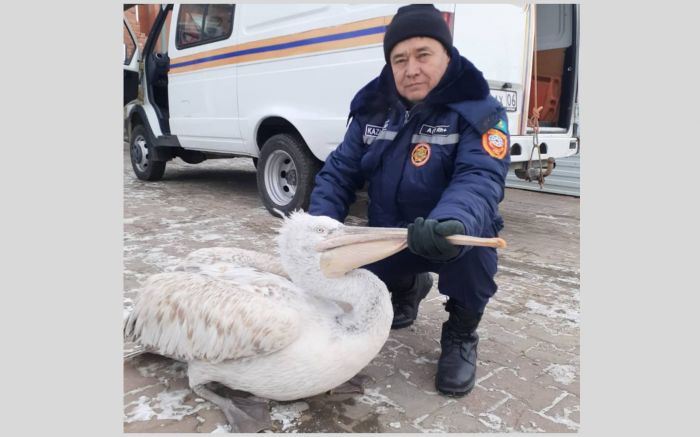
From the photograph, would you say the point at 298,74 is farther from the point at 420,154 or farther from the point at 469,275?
the point at 469,275

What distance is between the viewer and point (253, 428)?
1896 millimetres

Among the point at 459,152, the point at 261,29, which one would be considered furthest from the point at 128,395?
the point at 261,29

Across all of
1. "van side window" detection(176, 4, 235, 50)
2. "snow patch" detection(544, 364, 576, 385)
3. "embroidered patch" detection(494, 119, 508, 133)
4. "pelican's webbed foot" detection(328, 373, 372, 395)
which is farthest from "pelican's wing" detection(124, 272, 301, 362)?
"van side window" detection(176, 4, 235, 50)

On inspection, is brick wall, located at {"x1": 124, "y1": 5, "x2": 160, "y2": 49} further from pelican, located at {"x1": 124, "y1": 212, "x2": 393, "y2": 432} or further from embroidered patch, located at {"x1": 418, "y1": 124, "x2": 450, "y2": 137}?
pelican, located at {"x1": 124, "y1": 212, "x2": 393, "y2": 432}

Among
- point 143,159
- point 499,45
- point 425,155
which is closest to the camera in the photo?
point 425,155

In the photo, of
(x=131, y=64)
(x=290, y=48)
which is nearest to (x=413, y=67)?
(x=290, y=48)

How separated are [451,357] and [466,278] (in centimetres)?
38

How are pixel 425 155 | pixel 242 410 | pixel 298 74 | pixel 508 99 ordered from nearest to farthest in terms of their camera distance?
pixel 242 410
pixel 425 155
pixel 508 99
pixel 298 74

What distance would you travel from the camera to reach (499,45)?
409 centimetres

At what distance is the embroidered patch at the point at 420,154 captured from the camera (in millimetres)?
2293

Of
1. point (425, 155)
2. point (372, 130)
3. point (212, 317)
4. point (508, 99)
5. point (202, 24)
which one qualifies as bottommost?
point (212, 317)

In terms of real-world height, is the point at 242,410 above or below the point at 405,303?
below

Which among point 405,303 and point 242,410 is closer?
point 242,410

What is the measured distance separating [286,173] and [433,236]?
4.00 m
